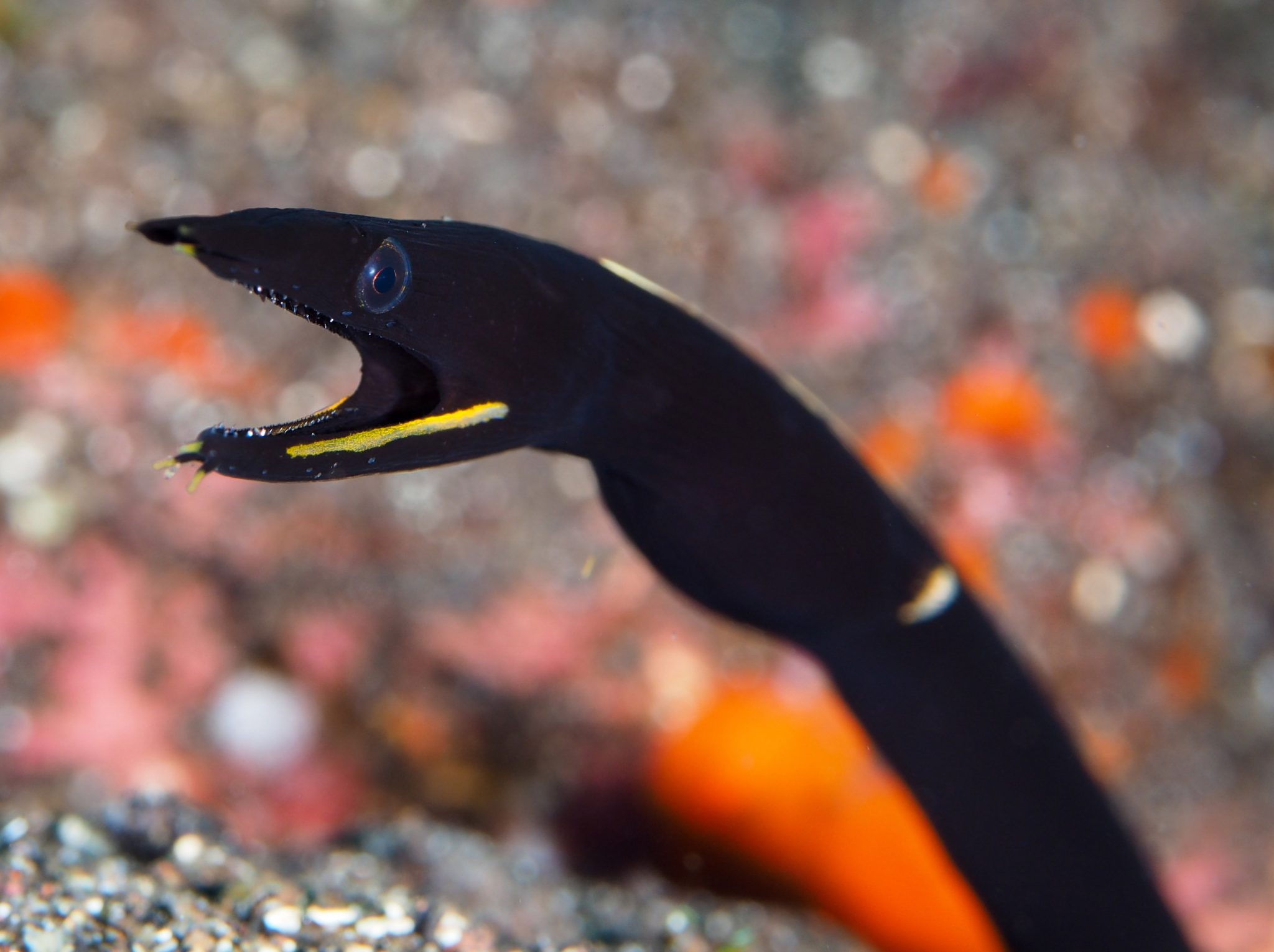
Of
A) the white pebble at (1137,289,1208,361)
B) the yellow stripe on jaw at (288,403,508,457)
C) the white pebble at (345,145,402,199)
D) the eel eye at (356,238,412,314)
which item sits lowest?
the yellow stripe on jaw at (288,403,508,457)

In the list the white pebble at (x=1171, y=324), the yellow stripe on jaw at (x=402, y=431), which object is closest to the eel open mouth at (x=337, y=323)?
the yellow stripe on jaw at (x=402, y=431)

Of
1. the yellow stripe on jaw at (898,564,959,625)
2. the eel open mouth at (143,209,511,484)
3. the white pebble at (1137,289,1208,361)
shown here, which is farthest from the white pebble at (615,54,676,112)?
the eel open mouth at (143,209,511,484)

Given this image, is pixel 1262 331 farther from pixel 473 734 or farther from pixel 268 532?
pixel 268 532

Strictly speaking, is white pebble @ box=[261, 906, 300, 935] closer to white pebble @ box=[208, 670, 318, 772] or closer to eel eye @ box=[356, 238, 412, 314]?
eel eye @ box=[356, 238, 412, 314]

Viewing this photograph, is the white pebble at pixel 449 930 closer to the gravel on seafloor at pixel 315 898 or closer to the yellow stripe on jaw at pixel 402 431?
the gravel on seafloor at pixel 315 898

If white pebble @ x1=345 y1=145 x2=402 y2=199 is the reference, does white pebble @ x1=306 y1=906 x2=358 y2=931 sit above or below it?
below

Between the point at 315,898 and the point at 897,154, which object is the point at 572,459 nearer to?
the point at 897,154
